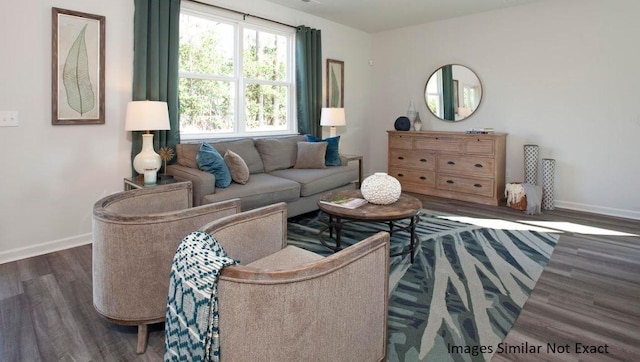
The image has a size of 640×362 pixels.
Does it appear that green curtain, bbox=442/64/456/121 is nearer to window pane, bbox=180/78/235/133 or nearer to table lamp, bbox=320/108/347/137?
table lamp, bbox=320/108/347/137

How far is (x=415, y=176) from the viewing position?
5.71 m

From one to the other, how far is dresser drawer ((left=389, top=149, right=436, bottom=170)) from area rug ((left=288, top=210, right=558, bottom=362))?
5.02ft

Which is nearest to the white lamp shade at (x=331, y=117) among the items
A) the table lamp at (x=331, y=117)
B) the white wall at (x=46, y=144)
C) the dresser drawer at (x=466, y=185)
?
the table lamp at (x=331, y=117)

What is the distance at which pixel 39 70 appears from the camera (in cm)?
309

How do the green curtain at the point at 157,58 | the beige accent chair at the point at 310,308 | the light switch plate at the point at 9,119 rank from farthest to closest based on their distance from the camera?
the green curtain at the point at 157,58 → the light switch plate at the point at 9,119 → the beige accent chair at the point at 310,308

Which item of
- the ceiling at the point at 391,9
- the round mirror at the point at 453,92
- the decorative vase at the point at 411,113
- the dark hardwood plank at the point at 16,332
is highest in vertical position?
the ceiling at the point at 391,9

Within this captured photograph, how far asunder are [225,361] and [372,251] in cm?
63

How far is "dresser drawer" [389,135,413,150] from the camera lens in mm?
5734

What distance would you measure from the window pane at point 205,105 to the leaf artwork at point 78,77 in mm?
979

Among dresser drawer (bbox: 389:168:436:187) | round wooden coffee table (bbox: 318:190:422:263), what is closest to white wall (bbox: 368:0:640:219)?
dresser drawer (bbox: 389:168:436:187)

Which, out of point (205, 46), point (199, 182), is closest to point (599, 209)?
point (199, 182)

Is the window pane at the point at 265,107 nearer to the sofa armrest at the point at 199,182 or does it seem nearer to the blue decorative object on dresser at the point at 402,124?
the sofa armrest at the point at 199,182

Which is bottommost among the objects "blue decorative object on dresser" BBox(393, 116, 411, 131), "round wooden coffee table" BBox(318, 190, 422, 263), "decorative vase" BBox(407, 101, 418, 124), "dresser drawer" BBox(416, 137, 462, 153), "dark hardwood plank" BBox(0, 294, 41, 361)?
"dark hardwood plank" BBox(0, 294, 41, 361)

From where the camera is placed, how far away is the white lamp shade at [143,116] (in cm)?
329
